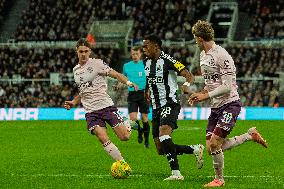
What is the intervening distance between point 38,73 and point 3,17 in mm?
8672

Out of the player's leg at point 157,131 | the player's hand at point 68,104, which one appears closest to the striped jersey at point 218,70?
the player's leg at point 157,131

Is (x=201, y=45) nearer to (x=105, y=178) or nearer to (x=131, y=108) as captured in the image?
(x=105, y=178)

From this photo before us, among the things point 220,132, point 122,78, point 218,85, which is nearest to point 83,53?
point 122,78

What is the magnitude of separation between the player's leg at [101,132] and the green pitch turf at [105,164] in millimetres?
421

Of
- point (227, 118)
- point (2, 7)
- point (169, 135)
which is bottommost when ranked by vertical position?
point (2, 7)

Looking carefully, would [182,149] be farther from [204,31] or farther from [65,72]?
[65,72]

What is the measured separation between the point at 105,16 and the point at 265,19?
10.5m

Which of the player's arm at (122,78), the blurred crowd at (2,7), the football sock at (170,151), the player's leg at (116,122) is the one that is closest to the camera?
the football sock at (170,151)

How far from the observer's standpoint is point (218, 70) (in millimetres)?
11055

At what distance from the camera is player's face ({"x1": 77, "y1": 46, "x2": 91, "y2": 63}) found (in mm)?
13188

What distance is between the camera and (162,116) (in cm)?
1236

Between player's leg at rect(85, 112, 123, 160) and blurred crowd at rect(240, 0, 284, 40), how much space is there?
3036cm

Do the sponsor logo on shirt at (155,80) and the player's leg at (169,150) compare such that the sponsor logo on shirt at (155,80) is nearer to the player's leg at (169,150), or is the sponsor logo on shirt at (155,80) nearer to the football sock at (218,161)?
the player's leg at (169,150)

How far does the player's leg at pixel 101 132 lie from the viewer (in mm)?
12938
